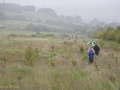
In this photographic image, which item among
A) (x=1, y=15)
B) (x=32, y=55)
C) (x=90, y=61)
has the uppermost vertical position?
(x=1, y=15)

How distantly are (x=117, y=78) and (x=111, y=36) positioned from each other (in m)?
25.0

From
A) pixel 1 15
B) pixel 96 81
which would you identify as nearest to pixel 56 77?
pixel 96 81

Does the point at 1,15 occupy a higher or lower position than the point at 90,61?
higher

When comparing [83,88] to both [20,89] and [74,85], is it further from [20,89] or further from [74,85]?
[20,89]

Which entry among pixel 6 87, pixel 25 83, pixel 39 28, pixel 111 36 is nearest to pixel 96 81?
pixel 25 83

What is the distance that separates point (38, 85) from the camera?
5.09 meters

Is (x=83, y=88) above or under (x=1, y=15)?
under

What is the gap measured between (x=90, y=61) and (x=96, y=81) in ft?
19.1

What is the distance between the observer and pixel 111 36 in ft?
97.8

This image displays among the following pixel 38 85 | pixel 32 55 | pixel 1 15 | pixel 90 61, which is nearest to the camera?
pixel 38 85

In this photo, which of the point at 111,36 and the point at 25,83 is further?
the point at 111,36

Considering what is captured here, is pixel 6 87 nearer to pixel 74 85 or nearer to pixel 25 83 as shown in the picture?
pixel 25 83

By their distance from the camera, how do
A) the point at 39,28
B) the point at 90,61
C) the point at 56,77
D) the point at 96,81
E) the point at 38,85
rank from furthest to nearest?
the point at 39,28 → the point at 90,61 → the point at 56,77 → the point at 96,81 → the point at 38,85

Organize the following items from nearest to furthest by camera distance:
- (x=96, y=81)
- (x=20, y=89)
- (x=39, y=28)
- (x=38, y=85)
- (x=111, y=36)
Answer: (x=20, y=89) → (x=38, y=85) → (x=96, y=81) → (x=111, y=36) → (x=39, y=28)
